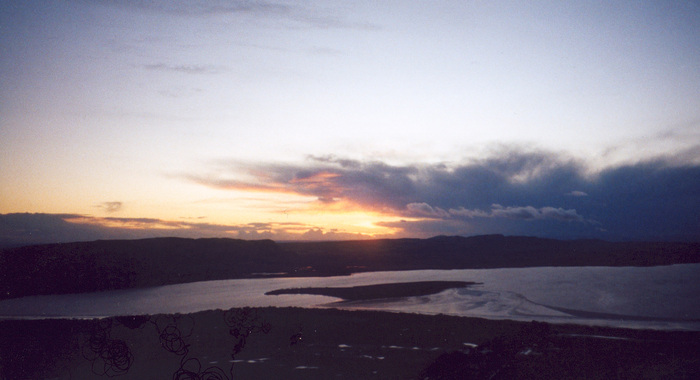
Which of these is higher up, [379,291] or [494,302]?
[494,302]

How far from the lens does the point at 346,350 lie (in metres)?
21.3

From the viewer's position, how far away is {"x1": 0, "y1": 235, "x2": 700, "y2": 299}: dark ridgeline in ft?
198

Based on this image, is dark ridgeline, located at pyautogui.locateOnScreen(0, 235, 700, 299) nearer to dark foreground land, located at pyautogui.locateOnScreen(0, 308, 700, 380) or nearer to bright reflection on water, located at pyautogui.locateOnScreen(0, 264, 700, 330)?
bright reflection on water, located at pyautogui.locateOnScreen(0, 264, 700, 330)

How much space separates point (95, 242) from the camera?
257ft

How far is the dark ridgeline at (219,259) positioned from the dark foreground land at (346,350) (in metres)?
35.8

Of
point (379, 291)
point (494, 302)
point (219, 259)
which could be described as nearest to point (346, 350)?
point (494, 302)

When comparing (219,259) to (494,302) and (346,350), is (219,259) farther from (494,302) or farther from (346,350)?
(346,350)

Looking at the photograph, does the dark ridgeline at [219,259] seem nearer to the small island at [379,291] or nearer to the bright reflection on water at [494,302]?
the bright reflection on water at [494,302]

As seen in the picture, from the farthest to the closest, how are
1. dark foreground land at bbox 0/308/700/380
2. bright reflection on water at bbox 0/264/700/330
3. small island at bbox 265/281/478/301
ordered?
1. small island at bbox 265/281/478/301
2. bright reflection on water at bbox 0/264/700/330
3. dark foreground land at bbox 0/308/700/380

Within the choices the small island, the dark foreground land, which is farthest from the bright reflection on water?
the dark foreground land

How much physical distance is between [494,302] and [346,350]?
19.3 meters

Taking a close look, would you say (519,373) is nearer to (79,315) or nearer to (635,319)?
(635,319)

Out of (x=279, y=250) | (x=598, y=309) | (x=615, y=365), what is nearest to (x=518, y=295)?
(x=598, y=309)

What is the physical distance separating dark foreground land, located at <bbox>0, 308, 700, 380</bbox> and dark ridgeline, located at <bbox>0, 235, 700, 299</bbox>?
118 ft
